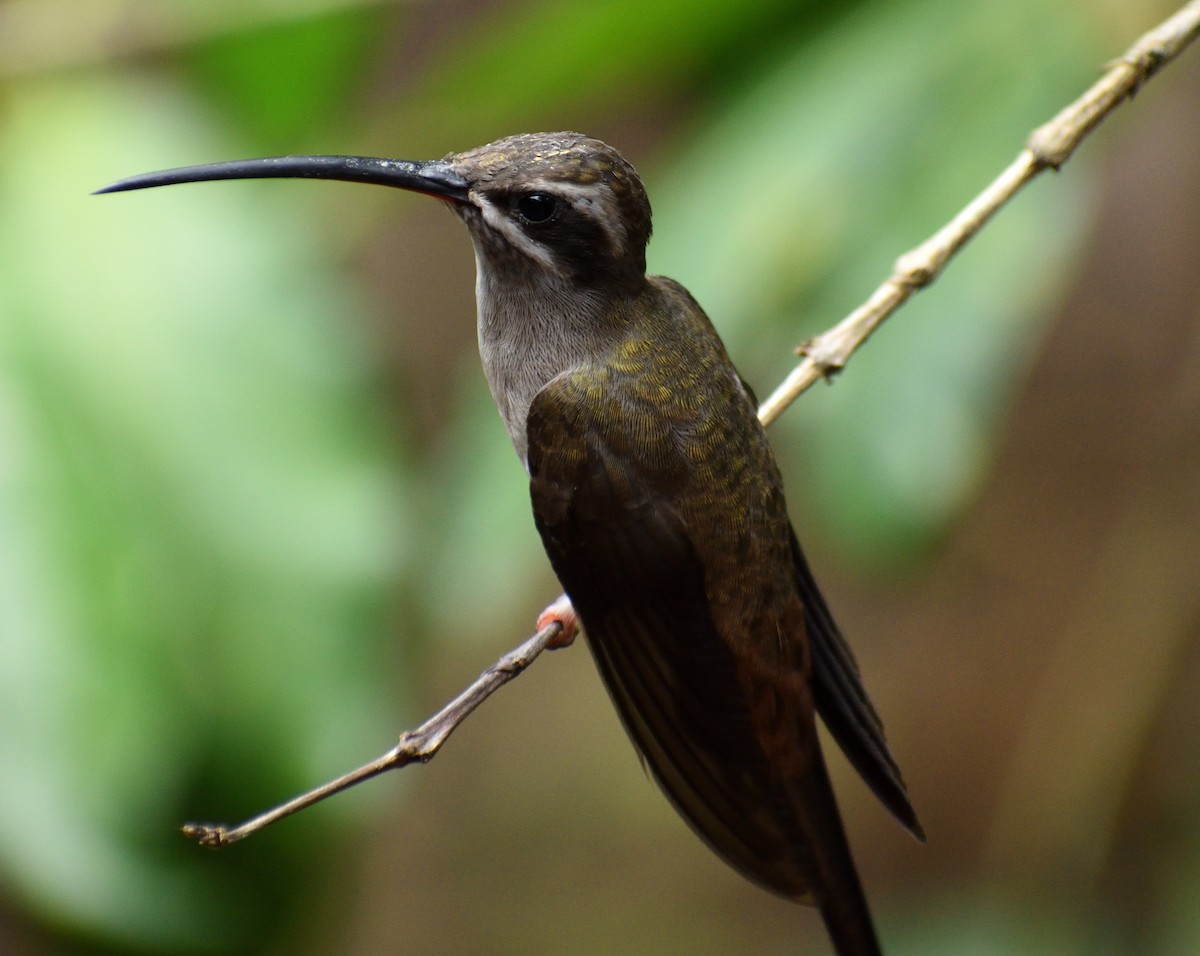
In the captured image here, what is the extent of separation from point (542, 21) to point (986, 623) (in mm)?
4398

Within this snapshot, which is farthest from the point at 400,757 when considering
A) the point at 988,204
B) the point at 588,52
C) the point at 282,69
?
the point at 282,69

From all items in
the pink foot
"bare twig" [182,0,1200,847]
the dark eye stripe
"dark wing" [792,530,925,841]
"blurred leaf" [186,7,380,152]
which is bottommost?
"dark wing" [792,530,925,841]

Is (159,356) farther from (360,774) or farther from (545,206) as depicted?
(360,774)

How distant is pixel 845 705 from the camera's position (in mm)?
2543

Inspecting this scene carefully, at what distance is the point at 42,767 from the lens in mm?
2359

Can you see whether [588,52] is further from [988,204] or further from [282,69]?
[988,204]

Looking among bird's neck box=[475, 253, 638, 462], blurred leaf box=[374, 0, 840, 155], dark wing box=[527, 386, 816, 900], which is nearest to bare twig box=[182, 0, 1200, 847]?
dark wing box=[527, 386, 816, 900]

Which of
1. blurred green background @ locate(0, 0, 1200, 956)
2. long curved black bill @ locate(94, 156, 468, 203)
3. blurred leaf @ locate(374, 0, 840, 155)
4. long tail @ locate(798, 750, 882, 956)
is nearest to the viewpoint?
long curved black bill @ locate(94, 156, 468, 203)

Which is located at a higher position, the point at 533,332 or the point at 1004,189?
the point at 533,332

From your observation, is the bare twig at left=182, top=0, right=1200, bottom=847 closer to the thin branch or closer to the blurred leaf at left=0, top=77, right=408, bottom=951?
the thin branch

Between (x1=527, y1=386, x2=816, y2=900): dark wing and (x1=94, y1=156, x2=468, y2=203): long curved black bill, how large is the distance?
0.40 m

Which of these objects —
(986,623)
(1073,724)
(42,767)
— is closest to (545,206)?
(42,767)

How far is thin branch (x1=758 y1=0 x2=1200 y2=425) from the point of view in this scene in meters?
2.28

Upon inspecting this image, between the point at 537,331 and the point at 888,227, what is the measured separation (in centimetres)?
74
